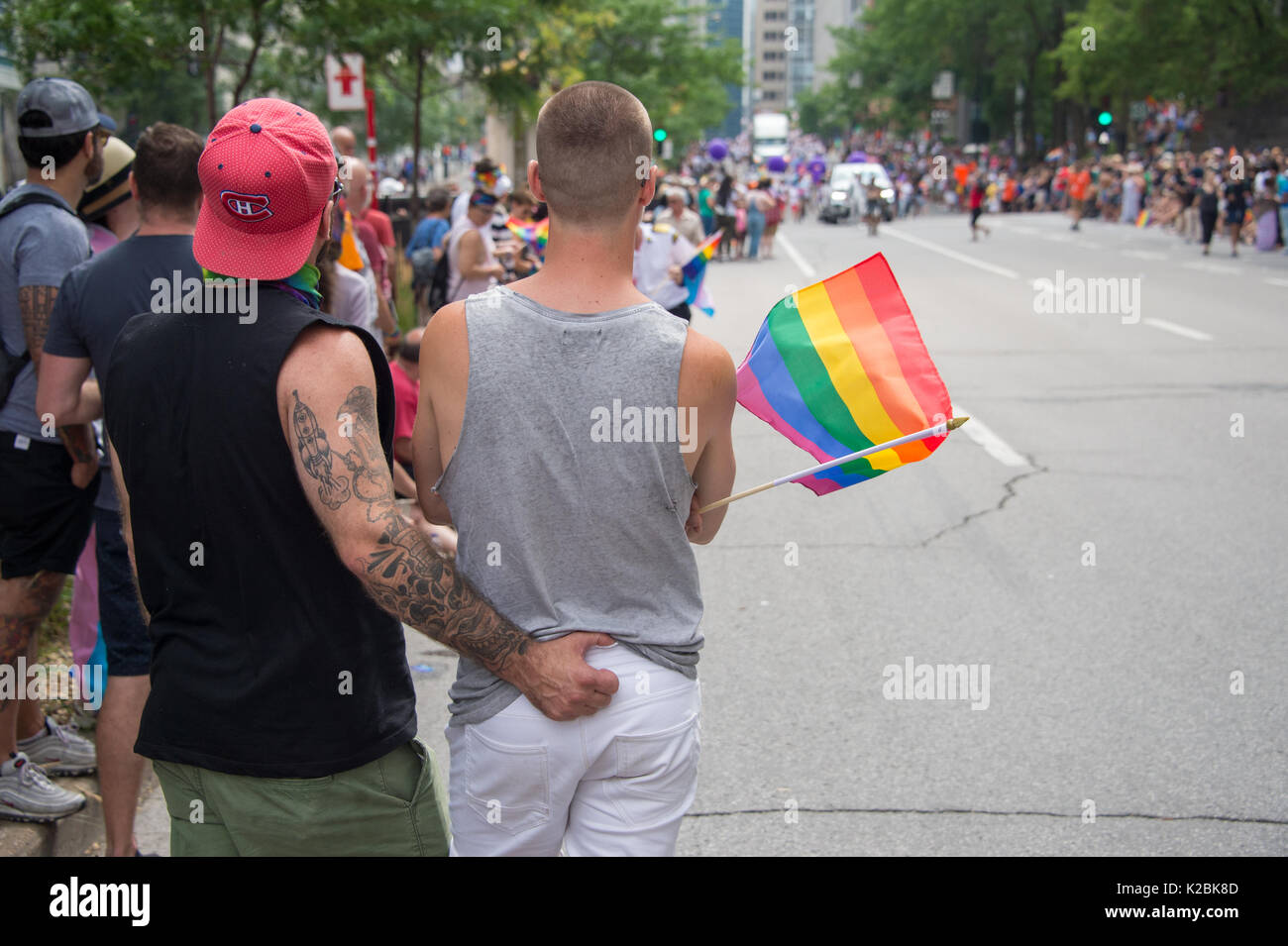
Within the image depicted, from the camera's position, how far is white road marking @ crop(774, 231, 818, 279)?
2483cm

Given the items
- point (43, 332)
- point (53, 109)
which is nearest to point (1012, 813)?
point (43, 332)

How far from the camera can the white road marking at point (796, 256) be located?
24.8 metres

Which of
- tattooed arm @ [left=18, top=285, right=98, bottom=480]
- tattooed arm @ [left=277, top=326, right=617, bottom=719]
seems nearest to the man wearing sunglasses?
tattooed arm @ [left=18, top=285, right=98, bottom=480]

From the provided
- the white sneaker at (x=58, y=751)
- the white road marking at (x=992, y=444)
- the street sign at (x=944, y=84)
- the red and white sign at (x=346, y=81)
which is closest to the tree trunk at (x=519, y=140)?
the red and white sign at (x=346, y=81)

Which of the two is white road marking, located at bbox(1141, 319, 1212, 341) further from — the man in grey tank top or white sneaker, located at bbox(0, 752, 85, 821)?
the man in grey tank top

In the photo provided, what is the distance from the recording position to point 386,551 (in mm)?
2074

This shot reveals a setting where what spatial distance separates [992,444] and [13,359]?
6.94 m

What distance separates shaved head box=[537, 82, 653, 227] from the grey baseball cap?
91.9 inches

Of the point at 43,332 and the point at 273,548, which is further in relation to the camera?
the point at 43,332

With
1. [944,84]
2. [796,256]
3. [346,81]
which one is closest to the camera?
[346,81]

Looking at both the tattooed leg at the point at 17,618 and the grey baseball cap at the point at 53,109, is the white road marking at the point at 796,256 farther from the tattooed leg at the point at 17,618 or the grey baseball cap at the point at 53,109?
the tattooed leg at the point at 17,618

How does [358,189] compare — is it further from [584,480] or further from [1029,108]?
[1029,108]

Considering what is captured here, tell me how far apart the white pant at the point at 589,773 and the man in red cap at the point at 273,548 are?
63mm

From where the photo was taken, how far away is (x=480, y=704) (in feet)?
7.23
